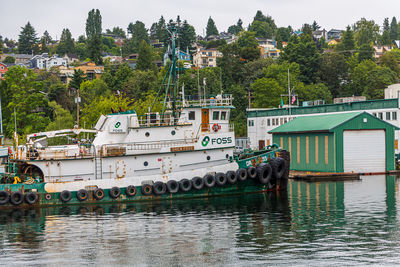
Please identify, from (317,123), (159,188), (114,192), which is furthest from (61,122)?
(159,188)

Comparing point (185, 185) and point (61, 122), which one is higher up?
point (61, 122)

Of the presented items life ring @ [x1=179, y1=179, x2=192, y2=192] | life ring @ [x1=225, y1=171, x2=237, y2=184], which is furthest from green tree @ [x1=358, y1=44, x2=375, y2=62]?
life ring @ [x1=179, y1=179, x2=192, y2=192]

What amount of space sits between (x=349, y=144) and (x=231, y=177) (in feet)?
59.7

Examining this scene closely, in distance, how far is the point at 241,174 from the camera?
1387 inches

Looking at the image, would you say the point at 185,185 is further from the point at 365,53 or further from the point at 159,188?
the point at 365,53

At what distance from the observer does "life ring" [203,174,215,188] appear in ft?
113

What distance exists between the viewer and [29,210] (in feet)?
105

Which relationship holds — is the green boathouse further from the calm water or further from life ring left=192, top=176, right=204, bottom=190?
life ring left=192, top=176, right=204, bottom=190

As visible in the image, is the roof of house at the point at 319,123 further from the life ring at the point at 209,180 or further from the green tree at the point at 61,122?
the green tree at the point at 61,122

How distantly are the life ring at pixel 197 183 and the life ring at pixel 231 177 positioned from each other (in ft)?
5.58

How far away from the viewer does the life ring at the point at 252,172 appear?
35406 millimetres

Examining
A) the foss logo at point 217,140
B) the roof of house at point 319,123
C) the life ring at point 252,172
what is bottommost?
the life ring at point 252,172

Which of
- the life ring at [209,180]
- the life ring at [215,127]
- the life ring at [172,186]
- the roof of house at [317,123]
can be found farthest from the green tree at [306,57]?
the life ring at [172,186]

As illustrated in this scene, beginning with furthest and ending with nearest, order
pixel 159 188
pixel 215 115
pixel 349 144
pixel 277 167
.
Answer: pixel 349 144 → pixel 215 115 → pixel 277 167 → pixel 159 188
